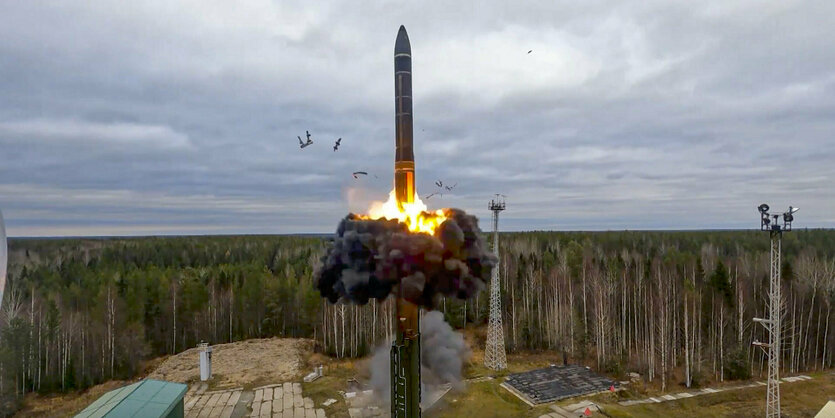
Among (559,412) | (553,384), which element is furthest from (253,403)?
(553,384)

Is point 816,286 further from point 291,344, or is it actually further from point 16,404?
point 16,404

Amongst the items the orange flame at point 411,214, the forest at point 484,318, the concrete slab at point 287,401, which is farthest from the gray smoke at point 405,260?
the forest at point 484,318

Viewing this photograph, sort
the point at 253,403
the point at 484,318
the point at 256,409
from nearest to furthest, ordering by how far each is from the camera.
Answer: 1. the point at 256,409
2. the point at 253,403
3. the point at 484,318

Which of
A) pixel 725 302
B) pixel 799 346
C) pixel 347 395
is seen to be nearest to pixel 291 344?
pixel 347 395

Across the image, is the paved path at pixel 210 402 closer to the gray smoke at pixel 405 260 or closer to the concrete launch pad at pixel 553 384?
the gray smoke at pixel 405 260

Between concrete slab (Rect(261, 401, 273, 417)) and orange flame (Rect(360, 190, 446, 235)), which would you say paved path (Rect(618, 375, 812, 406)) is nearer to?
orange flame (Rect(360, 190, 446, 235))

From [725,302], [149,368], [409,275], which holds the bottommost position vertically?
[149,368]

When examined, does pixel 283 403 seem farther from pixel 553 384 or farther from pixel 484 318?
pixel 484 318
